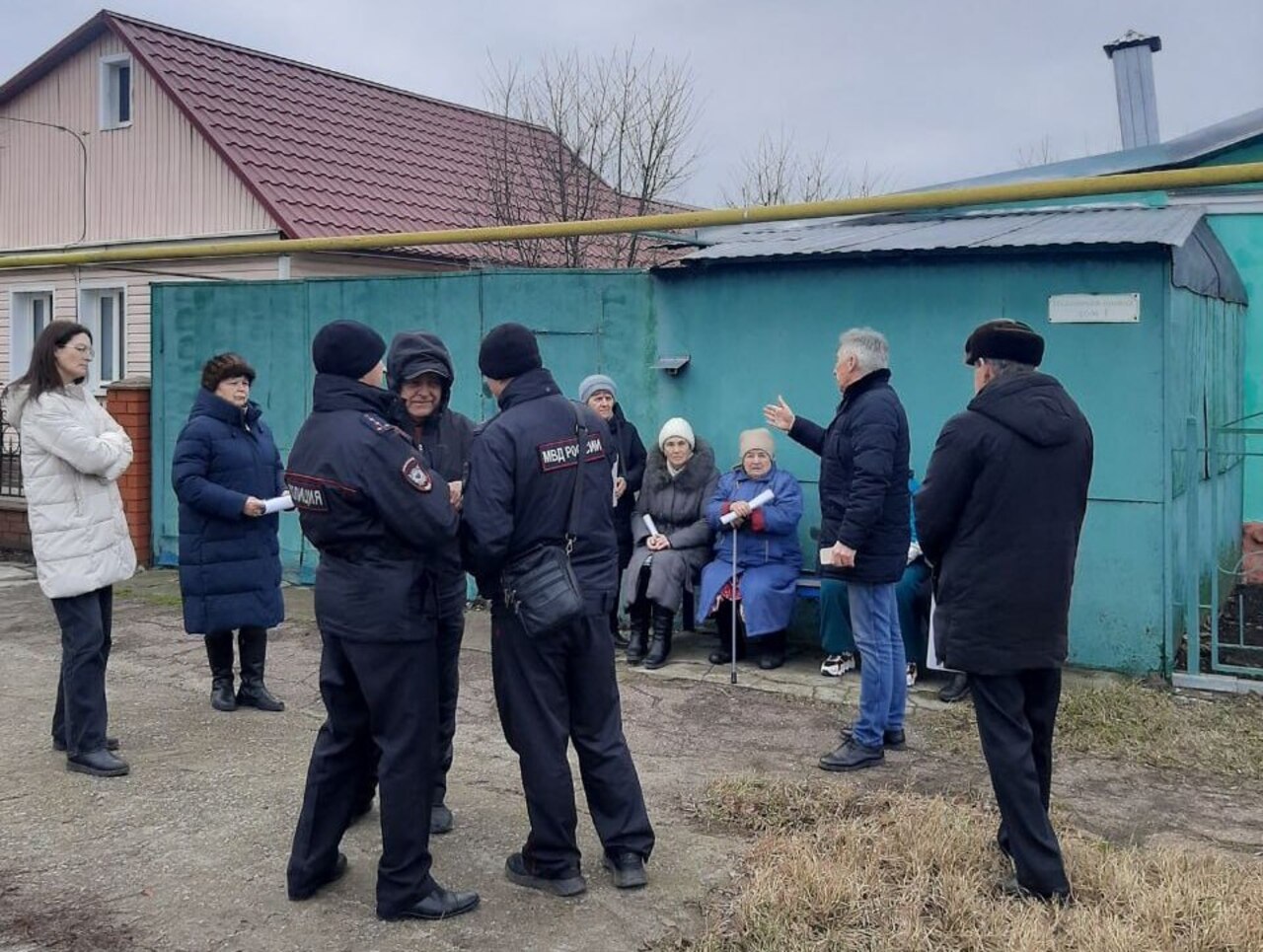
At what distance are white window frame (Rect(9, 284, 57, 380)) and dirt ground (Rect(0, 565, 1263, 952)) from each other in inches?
416

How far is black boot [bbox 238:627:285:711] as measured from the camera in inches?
253

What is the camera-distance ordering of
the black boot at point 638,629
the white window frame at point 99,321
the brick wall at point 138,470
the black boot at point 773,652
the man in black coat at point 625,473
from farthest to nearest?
the white window frame at point 99,321, the brick wall at point 138,470, the man in black coat at point 625,473, the black boot at point 638,629, the black boot at point 773,652

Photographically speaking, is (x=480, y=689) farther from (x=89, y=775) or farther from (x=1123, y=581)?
(x=1123, y=581)

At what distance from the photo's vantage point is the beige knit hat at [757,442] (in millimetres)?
7492

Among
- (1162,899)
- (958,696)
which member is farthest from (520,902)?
(958,696)

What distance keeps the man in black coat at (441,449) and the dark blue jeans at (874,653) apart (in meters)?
1.81

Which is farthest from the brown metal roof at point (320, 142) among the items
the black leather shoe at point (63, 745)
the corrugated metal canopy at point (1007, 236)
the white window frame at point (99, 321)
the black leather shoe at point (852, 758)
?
the black leather shoe at point (852, 758)

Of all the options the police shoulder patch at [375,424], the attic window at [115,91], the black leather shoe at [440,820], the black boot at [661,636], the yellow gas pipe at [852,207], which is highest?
the attic window at [115,91]

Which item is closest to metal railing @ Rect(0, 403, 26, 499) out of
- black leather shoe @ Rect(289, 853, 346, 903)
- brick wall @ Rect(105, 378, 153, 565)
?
brick wall @ Rect(105, 378, 153, 565)

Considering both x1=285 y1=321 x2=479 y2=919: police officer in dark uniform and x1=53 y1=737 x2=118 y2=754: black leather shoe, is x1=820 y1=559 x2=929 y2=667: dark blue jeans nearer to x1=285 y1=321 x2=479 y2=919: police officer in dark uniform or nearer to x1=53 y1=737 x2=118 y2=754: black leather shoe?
x1=285 y1=321 x2=479 y2=919: police officer in dark uniform

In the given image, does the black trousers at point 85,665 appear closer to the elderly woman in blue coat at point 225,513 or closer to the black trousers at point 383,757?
the elderly woman in blue coat at point 225,513

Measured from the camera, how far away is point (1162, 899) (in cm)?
386

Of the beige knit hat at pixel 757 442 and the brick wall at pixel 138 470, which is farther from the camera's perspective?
the brick wall at pixel 138 470

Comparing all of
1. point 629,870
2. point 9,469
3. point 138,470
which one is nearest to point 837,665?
point 629,870
